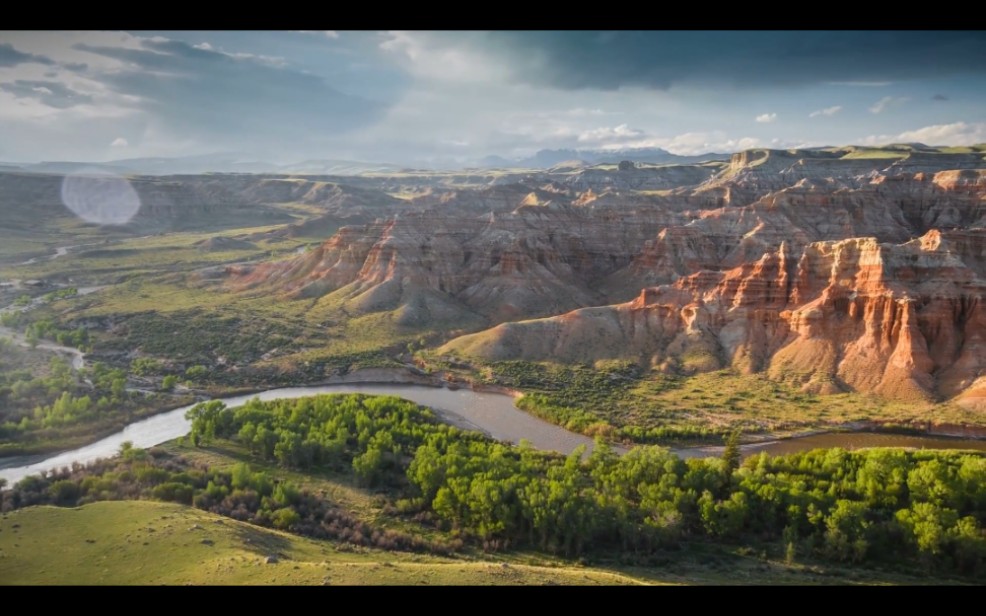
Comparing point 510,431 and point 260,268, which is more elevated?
point 260,268

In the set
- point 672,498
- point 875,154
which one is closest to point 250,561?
point 672,498

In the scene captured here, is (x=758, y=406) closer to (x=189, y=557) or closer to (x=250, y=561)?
(x=250, y=561)

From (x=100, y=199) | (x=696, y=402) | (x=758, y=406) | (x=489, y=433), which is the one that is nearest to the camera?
(x=489, y=433)

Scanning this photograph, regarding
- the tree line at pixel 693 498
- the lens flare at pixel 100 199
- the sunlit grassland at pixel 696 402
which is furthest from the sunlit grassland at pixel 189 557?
the lens flare at pixel 100 199

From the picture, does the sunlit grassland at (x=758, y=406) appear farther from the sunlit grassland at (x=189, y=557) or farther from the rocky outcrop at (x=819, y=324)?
the sunlit grassland at (x=189, y=557)

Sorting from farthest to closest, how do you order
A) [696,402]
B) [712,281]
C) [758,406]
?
[712,281] < [696,402] < [758,406]
